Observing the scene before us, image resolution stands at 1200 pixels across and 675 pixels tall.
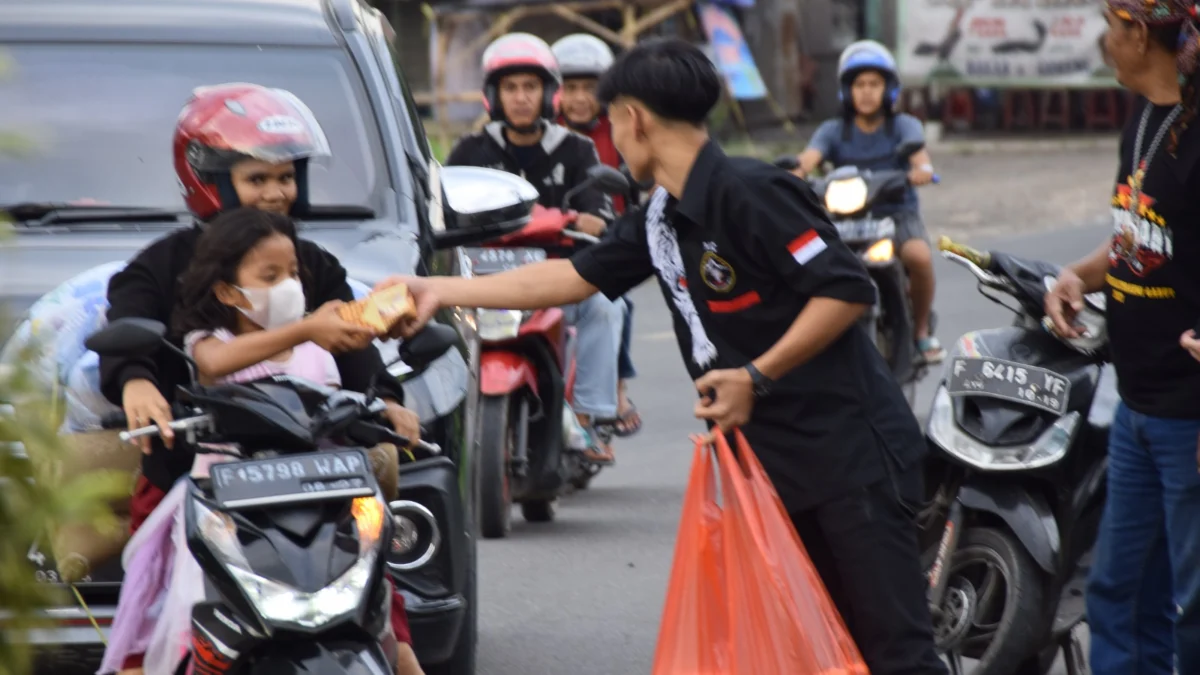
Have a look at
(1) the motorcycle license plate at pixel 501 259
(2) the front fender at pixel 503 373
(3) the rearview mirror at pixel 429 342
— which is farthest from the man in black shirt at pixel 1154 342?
(1) the motorcycle license plate at pixel 501 259

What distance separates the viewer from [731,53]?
24734mm

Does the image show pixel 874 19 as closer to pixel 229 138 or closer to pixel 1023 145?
pixel 1023 145

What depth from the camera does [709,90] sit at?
388 cm

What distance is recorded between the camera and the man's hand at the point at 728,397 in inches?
149

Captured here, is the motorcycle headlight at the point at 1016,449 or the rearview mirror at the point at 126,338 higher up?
the rearview mirror at the point at 126,338

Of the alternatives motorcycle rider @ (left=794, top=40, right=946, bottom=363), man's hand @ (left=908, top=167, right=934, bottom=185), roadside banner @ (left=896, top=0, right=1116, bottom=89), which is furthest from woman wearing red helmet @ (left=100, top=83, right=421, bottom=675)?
roadside banner @ (left=896, top=0, right=1116, bottom=89)

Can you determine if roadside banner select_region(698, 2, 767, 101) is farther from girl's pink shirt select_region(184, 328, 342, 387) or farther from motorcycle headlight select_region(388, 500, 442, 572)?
girl's pink shirt select_region(184, 328, 342, 387)

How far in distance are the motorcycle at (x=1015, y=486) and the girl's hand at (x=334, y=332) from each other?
1859 millimetres

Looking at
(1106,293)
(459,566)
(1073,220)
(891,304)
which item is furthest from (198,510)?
(1073,220)

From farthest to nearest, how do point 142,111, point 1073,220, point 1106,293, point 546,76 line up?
point 1073,220 → point 546,76 → point 142,111 → point 1106,293

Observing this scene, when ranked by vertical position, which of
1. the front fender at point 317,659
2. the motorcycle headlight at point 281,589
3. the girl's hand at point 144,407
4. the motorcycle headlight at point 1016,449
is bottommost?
the motorcycle headlight at point 1016,449

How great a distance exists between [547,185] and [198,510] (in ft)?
16.3

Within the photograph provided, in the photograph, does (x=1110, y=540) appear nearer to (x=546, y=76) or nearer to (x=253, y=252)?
(x=253, y=252)

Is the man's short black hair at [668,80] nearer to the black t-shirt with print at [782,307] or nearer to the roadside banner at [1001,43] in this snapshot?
the black t-shirt with print at [782,307]
